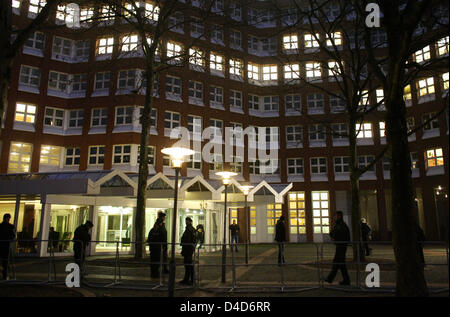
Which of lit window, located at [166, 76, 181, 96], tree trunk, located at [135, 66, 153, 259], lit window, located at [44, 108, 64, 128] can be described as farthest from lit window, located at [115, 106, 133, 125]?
tree trunk, located at [135, 66, 153, 259]

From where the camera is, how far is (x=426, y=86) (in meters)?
33.1

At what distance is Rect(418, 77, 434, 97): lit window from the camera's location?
1287 inches

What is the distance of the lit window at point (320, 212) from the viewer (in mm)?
35125

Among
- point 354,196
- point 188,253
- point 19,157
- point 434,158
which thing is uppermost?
point 434,158

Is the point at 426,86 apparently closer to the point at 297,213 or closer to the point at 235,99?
the point at 297,213

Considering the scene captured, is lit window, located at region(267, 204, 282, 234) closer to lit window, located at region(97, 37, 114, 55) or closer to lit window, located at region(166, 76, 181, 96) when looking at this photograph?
lit window, located at region(166, 76, 181, 96)

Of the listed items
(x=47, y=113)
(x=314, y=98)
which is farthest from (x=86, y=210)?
(x=314, y=98)

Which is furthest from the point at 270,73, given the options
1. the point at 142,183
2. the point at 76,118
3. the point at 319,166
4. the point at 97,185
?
the point at 142,183

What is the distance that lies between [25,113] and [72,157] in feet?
15.5

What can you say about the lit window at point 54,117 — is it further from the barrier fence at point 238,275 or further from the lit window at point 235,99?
the barrier fence at point 238,275

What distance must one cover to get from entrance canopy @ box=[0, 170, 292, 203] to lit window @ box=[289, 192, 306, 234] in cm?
1237

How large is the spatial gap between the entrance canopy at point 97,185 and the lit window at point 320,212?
511 inches
